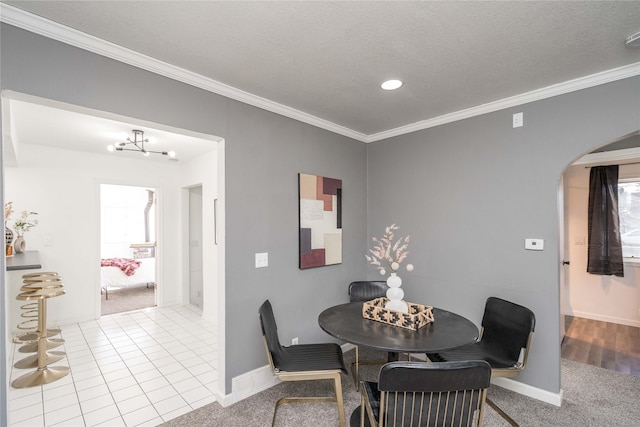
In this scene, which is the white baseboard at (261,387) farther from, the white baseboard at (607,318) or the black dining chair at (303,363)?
the white baseboard at (607,318)

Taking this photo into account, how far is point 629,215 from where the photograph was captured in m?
4.15

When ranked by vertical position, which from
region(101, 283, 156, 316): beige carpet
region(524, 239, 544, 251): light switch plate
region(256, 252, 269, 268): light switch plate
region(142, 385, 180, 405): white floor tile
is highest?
region(524, 239, 544, 251): light switch plate

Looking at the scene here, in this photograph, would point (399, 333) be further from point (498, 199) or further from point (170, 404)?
point (170, 404)

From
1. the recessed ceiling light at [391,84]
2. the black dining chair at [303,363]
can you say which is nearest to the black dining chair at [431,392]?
the black dining chair at [303,363]

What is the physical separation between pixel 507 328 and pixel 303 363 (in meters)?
1.62

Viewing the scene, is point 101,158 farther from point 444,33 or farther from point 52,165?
point 444,33

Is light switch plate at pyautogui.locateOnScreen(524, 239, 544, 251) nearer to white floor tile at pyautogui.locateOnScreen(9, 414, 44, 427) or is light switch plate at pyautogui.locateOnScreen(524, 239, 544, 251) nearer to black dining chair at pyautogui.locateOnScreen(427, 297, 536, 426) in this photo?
black dining chair at pyautogui.locateOnScreen(427, 297, 536, 426)

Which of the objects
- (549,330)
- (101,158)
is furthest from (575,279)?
(101,158)

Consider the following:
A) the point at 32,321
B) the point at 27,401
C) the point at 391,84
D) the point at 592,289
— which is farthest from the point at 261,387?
the point at 592,289

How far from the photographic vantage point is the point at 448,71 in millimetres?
2186

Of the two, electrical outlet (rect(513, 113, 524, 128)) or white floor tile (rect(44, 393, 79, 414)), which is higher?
electrical outlet (rect(513, 113, 524, 128))

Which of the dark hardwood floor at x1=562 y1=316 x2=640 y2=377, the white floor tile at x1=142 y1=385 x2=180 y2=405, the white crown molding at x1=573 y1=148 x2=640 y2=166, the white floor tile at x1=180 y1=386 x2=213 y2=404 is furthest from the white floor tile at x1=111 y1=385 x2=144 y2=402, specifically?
the white crown molding at x1=573 y1=148 x2=640 y2=166

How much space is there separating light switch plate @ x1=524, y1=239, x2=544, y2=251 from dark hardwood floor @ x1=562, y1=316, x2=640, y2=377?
5.31ft

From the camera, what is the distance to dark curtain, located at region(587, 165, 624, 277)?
13.5 ft
